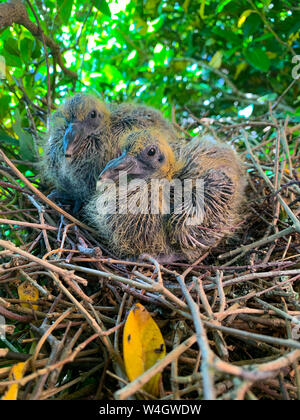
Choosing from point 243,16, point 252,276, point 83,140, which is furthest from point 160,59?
point 252,276

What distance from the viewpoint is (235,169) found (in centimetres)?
142

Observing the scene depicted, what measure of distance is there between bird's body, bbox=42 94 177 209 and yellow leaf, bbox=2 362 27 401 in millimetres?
859

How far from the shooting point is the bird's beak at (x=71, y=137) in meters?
1.34

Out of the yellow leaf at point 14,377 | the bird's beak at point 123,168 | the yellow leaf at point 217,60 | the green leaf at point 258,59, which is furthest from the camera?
the yellow leaf at point 217,60

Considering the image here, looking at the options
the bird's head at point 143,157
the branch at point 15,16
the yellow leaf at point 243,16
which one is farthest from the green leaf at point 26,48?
the yellow leaf at point 243,16

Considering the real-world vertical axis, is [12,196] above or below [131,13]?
below

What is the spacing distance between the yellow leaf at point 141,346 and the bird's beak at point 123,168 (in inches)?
19.9

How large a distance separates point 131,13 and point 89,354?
2097mm

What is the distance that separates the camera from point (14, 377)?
2.26ft

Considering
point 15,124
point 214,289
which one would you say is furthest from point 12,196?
point 214,289

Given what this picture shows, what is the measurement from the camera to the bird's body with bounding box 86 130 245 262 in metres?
1.23

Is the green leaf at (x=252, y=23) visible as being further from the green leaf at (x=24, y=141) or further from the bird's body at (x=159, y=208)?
the green leaf at (x=24, y=141)
